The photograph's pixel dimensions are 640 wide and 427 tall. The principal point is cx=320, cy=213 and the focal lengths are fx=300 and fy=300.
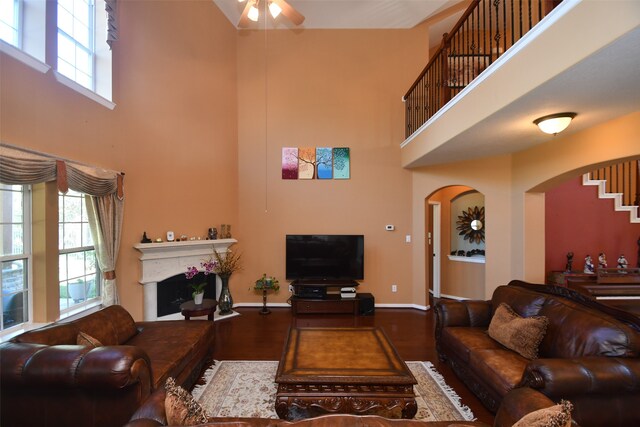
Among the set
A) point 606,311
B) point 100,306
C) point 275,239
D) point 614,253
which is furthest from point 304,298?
point 614,253

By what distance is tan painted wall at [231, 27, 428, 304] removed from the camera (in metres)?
5.70

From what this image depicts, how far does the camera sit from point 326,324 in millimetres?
4770

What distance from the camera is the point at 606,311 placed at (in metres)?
2.39

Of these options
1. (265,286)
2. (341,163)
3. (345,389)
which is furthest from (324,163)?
(345,389)

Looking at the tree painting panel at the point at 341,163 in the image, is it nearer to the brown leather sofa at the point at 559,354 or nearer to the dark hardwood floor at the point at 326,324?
the dark hardwood floor at the point at 326,324

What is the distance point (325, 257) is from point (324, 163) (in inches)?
70.0

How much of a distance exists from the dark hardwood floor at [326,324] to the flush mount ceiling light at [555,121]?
8.58 feet

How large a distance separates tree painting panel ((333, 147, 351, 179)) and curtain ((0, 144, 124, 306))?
344cm

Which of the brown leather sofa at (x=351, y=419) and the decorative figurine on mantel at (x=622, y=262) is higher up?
the decorative figurine on mantel at (x=622, y=262)

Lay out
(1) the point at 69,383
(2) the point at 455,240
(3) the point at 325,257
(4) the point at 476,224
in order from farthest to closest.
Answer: (2) the point at 455,240
(4) the point at 476,224
(3) the point at 325,257
(1) the point at 69,383

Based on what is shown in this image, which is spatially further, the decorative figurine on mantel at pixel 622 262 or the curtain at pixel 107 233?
the decorative figurine on mantel at pixel 622 262

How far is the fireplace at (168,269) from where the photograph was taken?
4.12 metres

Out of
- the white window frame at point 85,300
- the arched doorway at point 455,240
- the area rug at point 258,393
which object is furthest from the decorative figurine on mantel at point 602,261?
the white window frame at point 85,300

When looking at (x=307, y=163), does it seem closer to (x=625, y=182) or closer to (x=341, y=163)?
(x=341, y=163)
